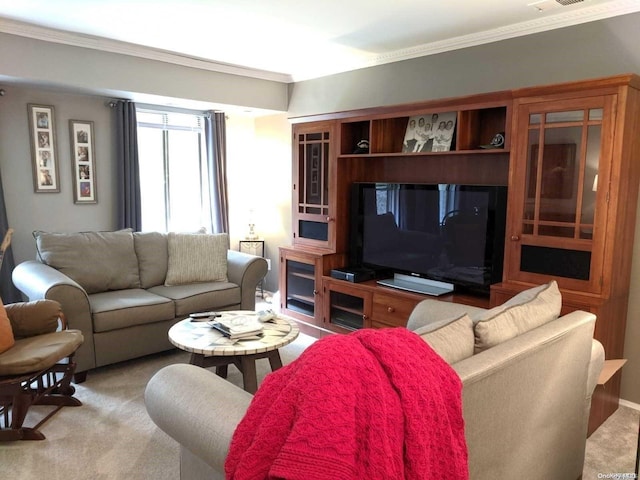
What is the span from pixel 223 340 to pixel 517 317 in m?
1.56

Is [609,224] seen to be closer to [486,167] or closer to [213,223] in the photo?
[486,167]

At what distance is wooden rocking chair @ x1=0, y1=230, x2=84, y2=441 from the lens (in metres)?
2.49

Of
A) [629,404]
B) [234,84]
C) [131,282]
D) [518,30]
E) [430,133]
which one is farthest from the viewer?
[234,84]

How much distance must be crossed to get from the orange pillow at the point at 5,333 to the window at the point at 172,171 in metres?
2.46

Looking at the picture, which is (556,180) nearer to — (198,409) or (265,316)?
(265,316)

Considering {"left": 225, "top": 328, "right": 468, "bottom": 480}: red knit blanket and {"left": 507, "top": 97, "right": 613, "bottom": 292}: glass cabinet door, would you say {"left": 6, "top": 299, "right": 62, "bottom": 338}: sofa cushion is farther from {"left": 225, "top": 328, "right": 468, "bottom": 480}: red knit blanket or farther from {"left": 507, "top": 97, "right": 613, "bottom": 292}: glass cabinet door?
{"left": 507, "top": 97, "right": 613, "bottom": 292}: glass cabinet door

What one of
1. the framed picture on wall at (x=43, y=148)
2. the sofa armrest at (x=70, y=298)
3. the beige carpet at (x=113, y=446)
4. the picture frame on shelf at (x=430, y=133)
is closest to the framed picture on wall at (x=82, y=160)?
the framed picture on wall at (x=43, y=148)

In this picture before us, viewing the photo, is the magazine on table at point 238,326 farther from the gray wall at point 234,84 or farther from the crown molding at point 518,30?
the crown molding at point 518,30

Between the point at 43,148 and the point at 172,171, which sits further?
the point at 172,171

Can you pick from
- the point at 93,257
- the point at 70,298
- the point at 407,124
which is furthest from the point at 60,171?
the point at 407,124

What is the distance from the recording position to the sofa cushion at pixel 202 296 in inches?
149

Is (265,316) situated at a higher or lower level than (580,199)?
lower

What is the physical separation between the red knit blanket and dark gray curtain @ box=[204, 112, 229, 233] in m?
4.37

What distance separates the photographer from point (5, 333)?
262 cm
